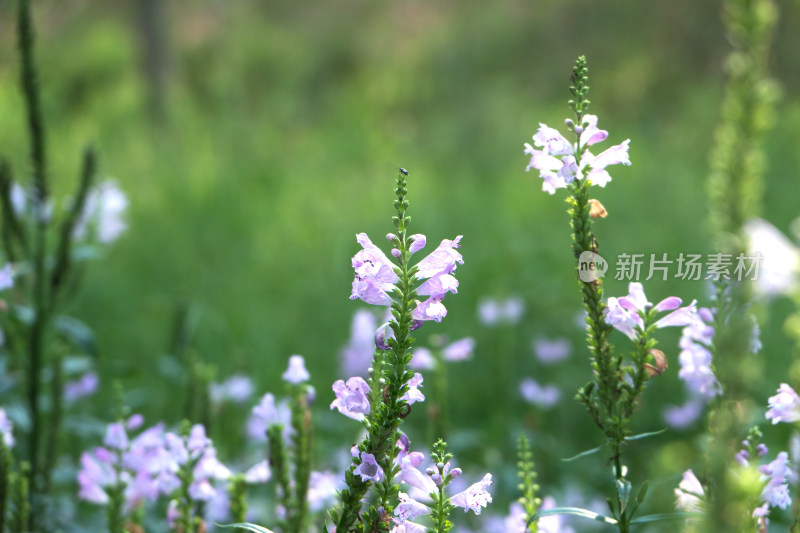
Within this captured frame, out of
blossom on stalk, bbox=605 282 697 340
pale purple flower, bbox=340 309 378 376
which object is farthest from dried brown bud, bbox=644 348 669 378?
pale purple flower, bbox=340 309 378 376

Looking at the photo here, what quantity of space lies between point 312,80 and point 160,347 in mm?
10437

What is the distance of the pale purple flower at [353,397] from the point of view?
1.02m

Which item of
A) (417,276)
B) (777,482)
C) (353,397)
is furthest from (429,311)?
(777,482)

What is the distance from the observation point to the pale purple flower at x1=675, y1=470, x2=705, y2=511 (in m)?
1.16

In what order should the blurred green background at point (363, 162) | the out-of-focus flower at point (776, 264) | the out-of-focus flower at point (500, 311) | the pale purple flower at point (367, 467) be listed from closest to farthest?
the pale purple flower at point (367, 467), the out-of-focus flower at point (776, 264), the out-of-focus flower at point (500, 311), the blurred green background at point (363, 162)

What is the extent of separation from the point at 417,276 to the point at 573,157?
26cm

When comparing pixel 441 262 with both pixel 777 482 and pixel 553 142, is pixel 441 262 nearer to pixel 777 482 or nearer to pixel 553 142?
pixel 553 142

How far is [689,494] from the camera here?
3.86 ft

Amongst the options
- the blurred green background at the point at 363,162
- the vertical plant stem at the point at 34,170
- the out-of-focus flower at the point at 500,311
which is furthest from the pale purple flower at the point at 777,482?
the out-of-focus flower at the point at 500,311

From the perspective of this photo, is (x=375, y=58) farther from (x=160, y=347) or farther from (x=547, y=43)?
(x=160, y=347)

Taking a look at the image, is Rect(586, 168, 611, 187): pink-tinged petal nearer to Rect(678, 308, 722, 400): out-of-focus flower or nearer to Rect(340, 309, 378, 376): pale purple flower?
Rect(678, 308, 722, 400): out-of-focus flower

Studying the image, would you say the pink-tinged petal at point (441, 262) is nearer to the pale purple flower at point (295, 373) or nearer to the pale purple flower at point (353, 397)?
the pale purple flower at point (353, 397)

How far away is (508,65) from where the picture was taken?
42.9ft

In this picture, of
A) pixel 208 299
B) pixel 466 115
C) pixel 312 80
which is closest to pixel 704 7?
pixel 466 115
